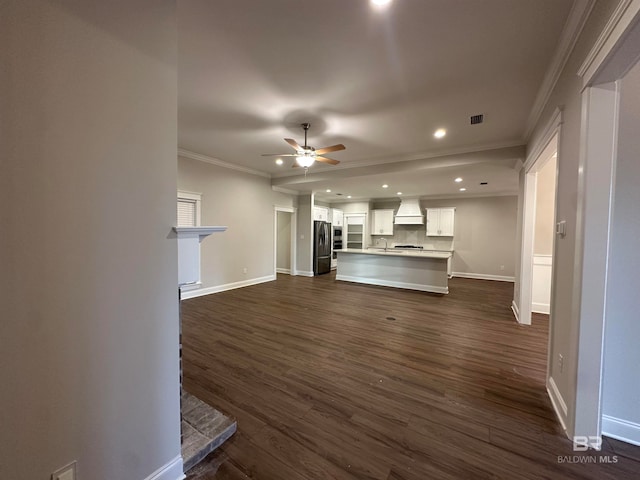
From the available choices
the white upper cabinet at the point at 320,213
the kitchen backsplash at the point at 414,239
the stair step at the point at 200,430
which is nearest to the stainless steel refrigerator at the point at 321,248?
the white upper cabinet at the point at 320,213

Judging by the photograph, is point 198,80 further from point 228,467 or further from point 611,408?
point 611,408

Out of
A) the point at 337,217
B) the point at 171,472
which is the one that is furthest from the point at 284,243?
the point at 171,472

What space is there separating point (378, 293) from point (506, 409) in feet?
12.3

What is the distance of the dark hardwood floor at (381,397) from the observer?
156cm

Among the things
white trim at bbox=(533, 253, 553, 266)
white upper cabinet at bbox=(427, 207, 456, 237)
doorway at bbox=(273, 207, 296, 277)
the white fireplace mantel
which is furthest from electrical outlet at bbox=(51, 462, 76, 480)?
white upper cabinet at bbox=(427, 207, 456, 237)

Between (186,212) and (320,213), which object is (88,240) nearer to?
(186,212)

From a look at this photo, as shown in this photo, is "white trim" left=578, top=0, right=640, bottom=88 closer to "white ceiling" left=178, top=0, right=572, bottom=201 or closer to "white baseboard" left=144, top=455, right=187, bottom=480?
"white ceiling" left=178, top=0, right=572, bottom=201

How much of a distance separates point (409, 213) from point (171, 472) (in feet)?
27.8

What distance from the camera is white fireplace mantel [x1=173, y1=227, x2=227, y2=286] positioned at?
1479 millimetres

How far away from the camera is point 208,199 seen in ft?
17.7

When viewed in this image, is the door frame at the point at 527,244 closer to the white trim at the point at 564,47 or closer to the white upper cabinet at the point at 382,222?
the white trim at the point at 564,47

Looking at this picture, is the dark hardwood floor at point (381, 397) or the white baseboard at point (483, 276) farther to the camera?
the white baseboard at point (483, 276)

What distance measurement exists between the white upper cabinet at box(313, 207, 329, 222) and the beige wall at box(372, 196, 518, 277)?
3468 millimetres

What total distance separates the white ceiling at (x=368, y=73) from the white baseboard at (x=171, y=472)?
9.39 ft
